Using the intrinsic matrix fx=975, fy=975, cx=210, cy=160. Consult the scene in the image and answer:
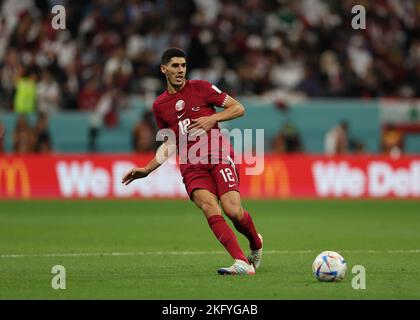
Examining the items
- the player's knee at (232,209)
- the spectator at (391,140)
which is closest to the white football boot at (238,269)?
the player's knee at (232,209)

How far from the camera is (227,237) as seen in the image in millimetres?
10164

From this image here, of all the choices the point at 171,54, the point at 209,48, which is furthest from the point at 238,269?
the point at 209,48

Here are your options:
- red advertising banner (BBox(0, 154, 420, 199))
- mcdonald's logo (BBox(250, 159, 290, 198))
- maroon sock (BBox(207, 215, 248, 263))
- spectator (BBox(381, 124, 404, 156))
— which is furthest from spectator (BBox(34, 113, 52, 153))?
maroon sock (BBox(207, 215, 248, 263))

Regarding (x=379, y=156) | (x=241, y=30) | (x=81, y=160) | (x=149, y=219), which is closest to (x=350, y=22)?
(x=241, y=30)

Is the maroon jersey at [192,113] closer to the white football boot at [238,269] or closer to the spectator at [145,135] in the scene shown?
the white football boot at [238,269]

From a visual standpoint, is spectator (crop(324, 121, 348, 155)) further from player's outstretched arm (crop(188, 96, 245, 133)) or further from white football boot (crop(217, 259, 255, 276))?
white football boot (crop(217, 259, 255, 276))

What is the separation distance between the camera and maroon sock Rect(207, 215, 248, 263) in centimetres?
1015

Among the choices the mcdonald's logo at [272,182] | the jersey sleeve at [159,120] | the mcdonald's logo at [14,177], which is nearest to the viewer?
the jersey sleeve at [159,120]

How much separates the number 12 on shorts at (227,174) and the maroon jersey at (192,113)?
5.5 inches

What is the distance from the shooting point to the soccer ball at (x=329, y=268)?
9.52 meters

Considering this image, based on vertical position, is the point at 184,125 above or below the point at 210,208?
above

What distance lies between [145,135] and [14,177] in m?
3.48

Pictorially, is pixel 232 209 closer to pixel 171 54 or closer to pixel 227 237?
pixel 227 237
